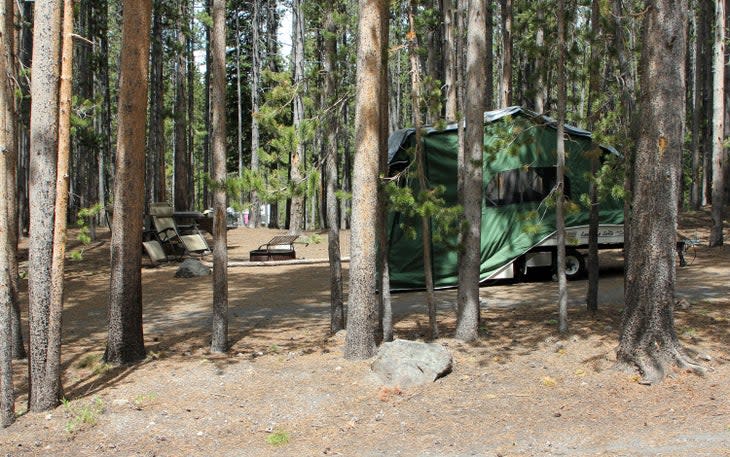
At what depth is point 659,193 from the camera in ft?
25.6

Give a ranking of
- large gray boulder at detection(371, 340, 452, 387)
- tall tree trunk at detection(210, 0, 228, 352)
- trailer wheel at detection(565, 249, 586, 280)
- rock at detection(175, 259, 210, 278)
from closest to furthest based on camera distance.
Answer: large gray boulder at detection(371, 340, 452, 387)
tall tree trunk at detection(210, 0, 228, 352)
trailer wheel at detection(565, 249, 586, 280)
rock at detection(175, 259, 210, 278)

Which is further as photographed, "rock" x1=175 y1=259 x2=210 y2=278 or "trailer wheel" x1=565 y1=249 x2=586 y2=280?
"rock" x1=175 y1=259 x2=210 y2=278

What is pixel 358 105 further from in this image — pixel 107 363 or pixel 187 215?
pixel 187 215

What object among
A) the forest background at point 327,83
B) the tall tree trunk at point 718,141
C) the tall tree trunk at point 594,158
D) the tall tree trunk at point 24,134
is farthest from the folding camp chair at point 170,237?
the tall tree trunk at point 718,141

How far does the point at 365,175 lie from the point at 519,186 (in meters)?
7.01

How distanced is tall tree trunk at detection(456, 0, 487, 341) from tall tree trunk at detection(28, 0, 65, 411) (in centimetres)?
494

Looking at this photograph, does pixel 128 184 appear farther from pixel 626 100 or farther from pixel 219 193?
pixel 626 100

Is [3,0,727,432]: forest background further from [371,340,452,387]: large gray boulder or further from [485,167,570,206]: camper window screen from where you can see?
[371,340,452,387]: large gray boulder

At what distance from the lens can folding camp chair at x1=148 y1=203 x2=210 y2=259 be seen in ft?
67.1

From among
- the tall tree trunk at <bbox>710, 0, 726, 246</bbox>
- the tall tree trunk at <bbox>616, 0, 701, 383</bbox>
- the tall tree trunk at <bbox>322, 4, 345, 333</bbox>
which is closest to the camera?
the tall tree trunk at <bbox>616, 0, 701, 383</bbox>

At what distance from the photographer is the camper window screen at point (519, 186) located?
48.6ft

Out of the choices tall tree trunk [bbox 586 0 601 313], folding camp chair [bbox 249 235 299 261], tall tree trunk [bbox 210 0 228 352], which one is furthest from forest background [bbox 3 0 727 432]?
folding camp chair [bbox 249 235 299 261]

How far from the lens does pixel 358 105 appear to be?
874 cm

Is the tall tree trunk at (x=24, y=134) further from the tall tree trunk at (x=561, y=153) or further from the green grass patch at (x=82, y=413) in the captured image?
the tall tree trunk at (x=561, y=153)
